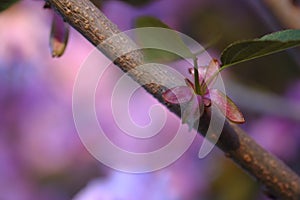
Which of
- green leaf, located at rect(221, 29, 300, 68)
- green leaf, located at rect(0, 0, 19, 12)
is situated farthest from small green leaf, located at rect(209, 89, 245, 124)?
green leaf, located at rect(0, 0, 19, 12)

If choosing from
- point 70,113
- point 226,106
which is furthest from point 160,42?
point 70,113

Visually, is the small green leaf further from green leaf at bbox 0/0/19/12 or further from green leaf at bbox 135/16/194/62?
green leaf at bbox 0/0/19/12

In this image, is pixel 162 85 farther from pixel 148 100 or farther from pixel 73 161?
pixel 73 161

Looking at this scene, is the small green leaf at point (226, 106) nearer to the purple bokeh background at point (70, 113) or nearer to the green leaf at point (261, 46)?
the green leaf at point (261, 46)

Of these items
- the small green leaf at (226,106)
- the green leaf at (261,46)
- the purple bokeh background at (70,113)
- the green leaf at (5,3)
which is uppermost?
the green leaf at (5,3)

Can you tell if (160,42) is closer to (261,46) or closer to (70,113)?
(261,46)

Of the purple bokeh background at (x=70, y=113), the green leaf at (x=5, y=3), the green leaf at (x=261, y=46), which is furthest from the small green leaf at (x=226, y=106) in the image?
the purple bokeh background at (x=70, y=113)
